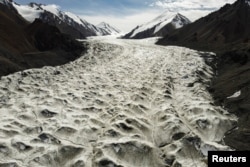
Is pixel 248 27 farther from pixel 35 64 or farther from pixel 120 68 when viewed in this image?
pixel 35 64

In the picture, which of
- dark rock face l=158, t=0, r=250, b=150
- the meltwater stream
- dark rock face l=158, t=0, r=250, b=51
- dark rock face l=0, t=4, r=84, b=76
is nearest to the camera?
the meltwater stream

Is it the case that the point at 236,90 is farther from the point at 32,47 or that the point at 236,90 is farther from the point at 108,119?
the point at 32,47

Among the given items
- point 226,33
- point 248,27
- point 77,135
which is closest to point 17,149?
point 77,135

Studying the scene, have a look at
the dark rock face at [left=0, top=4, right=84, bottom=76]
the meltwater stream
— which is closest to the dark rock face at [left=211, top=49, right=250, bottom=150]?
the meltwater stream

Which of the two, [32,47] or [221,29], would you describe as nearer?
[32,47]

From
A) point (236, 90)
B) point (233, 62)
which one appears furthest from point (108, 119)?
point (233, 62)

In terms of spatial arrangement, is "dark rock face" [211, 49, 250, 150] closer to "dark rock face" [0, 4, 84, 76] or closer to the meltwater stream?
the meltwater stream
